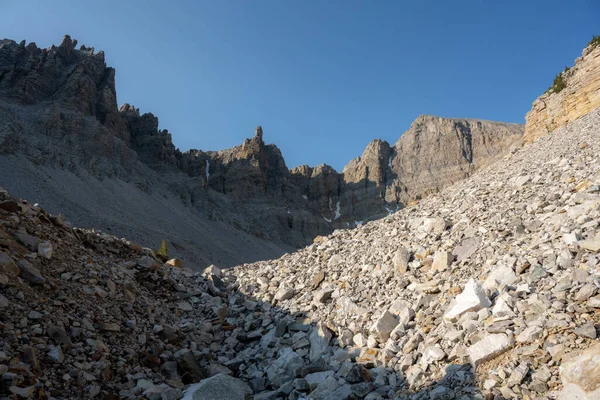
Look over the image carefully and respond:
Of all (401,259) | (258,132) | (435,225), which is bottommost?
(401,259)

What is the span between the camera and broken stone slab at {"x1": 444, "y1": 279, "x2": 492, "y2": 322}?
7.23 m

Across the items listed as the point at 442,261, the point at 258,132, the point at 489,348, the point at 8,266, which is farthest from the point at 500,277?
the point at 258,132

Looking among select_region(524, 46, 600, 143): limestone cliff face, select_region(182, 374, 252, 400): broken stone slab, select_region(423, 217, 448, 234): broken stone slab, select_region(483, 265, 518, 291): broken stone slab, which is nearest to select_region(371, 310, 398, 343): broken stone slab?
select_region(483, 265, 518, 291): broken stone slab

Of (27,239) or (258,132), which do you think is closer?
(27,239)

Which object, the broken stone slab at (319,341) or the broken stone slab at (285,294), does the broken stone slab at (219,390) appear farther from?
the broken stone slab at (285,294)

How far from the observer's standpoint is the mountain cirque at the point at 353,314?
20.0ft

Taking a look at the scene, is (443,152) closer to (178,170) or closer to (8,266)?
(178,170)

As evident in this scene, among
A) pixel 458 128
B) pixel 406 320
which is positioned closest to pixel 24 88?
pixel 406 320

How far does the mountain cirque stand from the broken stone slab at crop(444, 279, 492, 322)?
0.03 metres

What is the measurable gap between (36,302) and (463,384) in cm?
826

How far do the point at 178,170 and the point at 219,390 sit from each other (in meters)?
125

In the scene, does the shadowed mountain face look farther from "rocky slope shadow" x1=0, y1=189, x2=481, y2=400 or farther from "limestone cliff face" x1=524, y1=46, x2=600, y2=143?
"limestone cliff face" x1=524, y1=46, x2=600, y2=143

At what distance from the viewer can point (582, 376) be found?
4.92 meters

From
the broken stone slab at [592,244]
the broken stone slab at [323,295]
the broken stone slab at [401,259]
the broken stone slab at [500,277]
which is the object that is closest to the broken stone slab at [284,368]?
the broken stone slab at [323,295]
